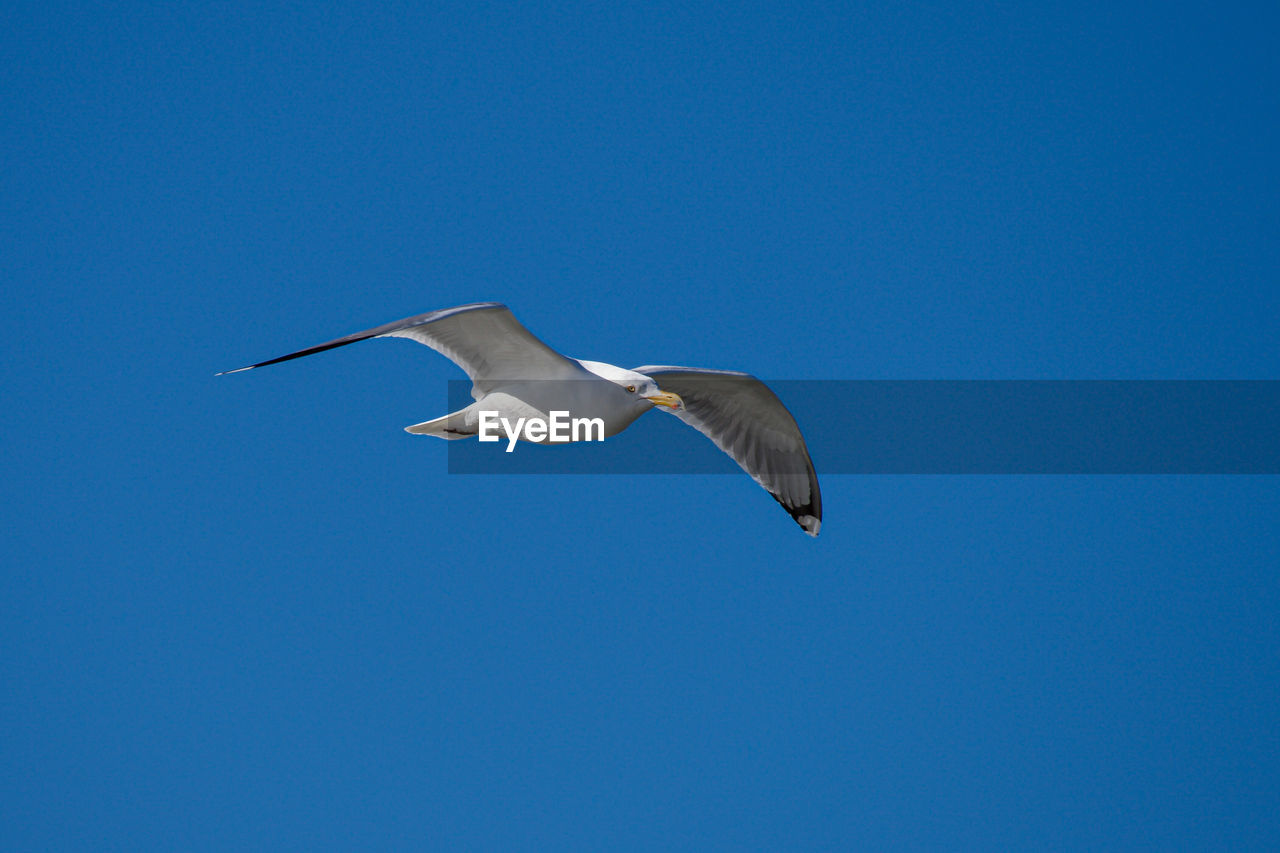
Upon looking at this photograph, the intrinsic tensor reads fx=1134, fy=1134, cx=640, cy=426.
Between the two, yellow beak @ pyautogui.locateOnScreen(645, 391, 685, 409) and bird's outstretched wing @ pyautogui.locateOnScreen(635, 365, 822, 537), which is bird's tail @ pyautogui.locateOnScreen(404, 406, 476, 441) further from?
bird's outstretched wing @ pyautogui.locateOnScreen(635, 365, 822, 537)

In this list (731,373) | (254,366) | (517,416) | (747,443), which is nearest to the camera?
(254,366)

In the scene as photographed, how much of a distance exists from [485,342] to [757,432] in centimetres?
169

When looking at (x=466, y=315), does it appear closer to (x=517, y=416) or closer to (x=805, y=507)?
(x=517, y=416)

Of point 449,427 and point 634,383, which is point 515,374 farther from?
point 634,383

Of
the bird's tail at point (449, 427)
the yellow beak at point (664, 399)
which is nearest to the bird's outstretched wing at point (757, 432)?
the yellow beak at point (664, 399)

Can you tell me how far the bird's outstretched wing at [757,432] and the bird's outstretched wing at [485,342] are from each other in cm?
95

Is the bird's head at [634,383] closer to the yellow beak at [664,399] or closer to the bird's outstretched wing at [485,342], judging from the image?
the yellow beak at [664,399]

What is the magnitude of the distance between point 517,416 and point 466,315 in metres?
0.43

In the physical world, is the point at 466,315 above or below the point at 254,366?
above

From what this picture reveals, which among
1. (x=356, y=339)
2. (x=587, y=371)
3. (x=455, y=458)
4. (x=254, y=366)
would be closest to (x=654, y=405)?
(x=587, y=371)

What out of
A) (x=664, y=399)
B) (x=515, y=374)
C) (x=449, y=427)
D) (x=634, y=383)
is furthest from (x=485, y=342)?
(x=664, y=399)

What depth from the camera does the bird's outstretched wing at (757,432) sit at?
4953 millimetres

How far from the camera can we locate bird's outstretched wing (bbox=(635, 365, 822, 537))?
4953 mm

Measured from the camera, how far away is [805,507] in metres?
5.29
